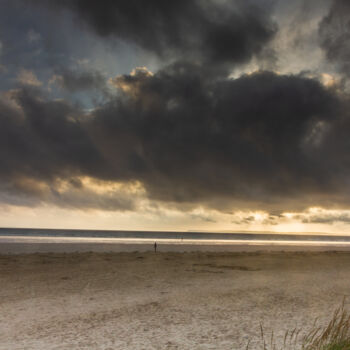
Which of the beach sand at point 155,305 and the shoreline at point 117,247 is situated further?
the shoreline at point 117,247

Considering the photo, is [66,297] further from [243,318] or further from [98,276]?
[243,318]

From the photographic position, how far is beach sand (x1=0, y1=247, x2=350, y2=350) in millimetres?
9047

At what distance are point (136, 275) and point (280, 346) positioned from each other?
12.1 meters

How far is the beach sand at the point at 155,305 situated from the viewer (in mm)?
9047

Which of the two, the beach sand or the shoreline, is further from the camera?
the shoreline

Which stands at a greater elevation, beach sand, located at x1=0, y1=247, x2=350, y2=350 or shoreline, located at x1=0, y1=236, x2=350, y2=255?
beach sand, located at x1=0, y1=247, x2=350, y2=350

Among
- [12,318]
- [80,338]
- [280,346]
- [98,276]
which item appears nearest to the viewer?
[280,346]

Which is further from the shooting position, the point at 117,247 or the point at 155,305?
the point at 117,247

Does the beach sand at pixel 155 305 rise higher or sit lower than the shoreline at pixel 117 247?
higher

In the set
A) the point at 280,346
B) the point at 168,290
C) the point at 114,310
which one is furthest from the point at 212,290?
the point at 280,346

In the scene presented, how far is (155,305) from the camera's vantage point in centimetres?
1266

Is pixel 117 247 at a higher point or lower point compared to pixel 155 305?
lower

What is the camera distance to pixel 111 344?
856 centimetres

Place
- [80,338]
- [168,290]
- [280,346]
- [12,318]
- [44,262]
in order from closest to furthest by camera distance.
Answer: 1. [280,346]
2. [80,338]
3. [12,318]
4. [168,290]
5. [44,262]
